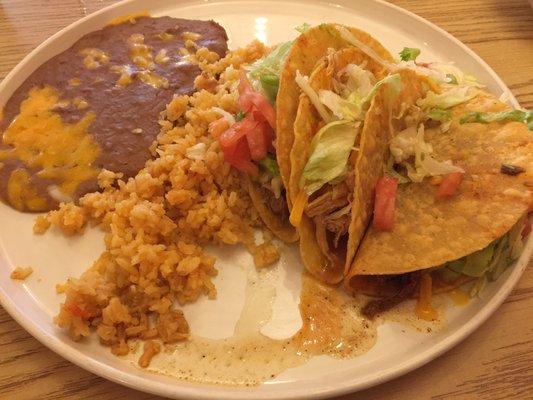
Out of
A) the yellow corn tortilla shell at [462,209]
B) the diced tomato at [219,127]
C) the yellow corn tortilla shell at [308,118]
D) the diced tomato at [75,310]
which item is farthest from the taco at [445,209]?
the diced tomato at [75,310]

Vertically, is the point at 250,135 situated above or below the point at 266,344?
above

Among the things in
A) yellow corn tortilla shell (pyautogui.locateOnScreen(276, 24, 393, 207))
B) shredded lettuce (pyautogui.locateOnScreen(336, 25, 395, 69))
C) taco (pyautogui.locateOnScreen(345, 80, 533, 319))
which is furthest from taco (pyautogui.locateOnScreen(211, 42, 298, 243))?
taco (pyautogui.locateOnScreen(345, 80, 533, 319))

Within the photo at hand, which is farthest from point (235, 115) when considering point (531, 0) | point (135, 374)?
point (531, 0)

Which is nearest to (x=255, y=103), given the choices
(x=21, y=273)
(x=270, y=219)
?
(x=270, y=219)

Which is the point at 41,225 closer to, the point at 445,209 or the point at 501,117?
the point at 445,209

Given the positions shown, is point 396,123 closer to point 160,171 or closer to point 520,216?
point 520,216

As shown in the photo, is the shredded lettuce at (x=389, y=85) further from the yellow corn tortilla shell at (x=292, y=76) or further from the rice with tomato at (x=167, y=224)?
the rice with tomato at (x=167, y=224)
